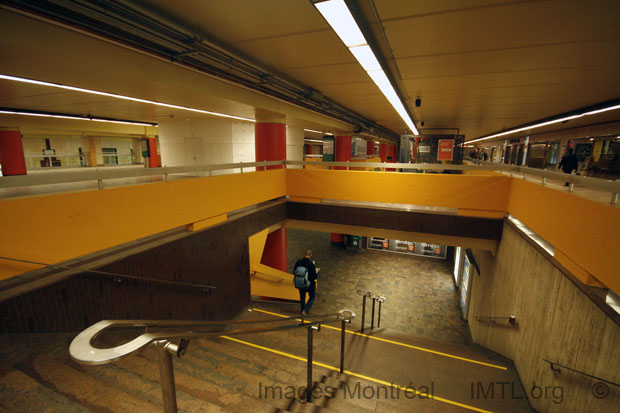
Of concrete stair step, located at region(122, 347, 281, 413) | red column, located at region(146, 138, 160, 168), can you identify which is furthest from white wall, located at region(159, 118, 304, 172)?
red column, located at region(146, 138, 160, 168)

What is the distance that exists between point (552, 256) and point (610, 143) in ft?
35.0

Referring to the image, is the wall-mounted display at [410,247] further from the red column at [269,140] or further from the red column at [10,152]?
the red column at [10,152]

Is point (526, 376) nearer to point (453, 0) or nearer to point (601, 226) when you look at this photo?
point (601, 226)

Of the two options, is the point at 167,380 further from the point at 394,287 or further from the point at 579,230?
the point at 394,287

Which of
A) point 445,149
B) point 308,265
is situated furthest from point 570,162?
point 308,265

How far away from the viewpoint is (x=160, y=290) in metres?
4.00

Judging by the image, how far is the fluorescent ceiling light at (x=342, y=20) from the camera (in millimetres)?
2379

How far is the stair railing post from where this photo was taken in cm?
133

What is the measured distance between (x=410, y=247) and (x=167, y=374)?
13.8 metres

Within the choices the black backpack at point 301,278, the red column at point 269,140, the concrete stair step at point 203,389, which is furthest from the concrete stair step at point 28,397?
the red column at point 269,140

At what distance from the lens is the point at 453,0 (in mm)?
2504

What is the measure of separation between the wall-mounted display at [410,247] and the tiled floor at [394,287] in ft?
0.87

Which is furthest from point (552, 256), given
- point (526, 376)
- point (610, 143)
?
point (610, 143)

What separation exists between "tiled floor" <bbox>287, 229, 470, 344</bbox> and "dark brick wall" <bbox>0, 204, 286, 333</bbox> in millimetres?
3757
